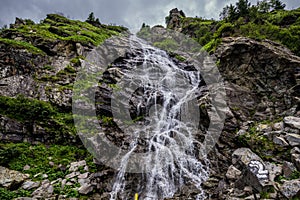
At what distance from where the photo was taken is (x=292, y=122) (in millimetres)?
8891

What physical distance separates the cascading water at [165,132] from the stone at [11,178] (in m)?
4.13

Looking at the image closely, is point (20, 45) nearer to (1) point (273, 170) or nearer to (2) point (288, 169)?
(1) point (273, 170)

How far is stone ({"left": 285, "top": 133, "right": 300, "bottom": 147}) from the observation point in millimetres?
Result: 8031

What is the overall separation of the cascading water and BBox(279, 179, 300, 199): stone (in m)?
2.95

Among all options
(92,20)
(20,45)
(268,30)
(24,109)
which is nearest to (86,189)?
(24,109)

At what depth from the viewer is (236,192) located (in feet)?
24.4

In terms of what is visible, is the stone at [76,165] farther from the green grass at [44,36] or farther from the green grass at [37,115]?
the green grass at [44,36]

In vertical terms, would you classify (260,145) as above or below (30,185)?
above

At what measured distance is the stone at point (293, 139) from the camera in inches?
316

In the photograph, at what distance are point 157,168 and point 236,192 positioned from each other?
3.70m

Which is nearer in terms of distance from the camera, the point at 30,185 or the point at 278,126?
the point at 30,185

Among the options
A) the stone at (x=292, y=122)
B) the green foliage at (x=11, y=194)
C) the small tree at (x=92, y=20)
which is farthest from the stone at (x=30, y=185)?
the small tree at (x=92, y=20)

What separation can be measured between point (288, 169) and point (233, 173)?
2002mm

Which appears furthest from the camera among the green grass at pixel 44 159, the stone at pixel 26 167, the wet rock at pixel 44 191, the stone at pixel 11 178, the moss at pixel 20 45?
the moss at pixel 20 45
